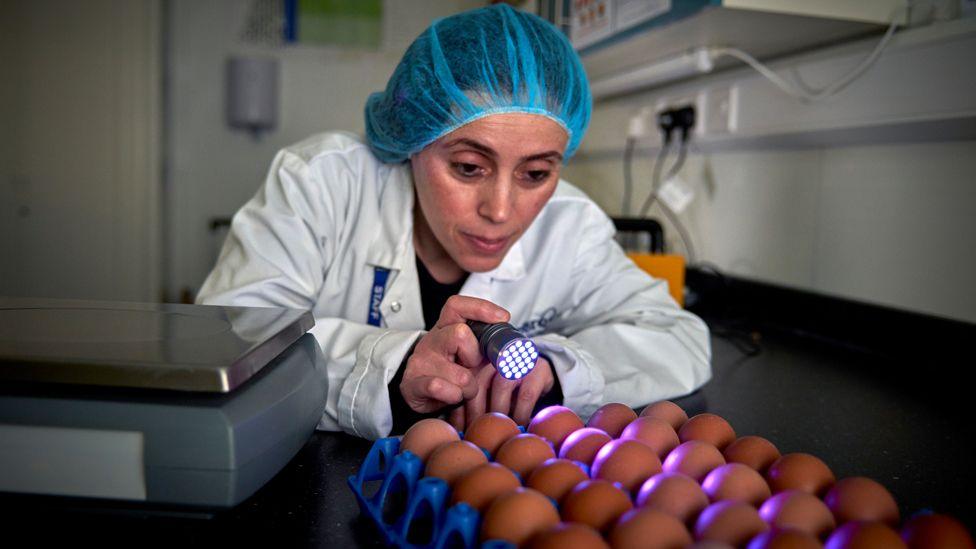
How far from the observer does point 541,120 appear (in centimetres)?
97

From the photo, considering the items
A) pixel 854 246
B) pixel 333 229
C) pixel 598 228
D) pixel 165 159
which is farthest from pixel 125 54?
pixel 854 246

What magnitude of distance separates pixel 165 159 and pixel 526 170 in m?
2.52

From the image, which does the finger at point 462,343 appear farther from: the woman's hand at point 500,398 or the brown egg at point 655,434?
the brown egg at point 655,434

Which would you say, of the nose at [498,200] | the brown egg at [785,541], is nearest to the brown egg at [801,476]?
the brown egg at [785,541]

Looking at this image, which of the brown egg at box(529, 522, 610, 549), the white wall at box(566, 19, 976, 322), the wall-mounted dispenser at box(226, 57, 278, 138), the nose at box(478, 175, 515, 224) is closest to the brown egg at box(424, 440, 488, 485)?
the brown egg at box(529, 522, 610, 549)

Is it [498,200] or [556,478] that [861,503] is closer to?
[556,478]

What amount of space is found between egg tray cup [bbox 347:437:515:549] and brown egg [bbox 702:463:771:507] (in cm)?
19

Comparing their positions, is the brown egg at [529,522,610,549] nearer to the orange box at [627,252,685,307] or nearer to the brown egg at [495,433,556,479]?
the brown egg at [495,433,556,479]

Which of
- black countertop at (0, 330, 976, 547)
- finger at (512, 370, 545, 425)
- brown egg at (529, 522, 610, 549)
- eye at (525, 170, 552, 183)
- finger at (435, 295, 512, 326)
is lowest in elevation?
black countertop at (0, 330, 976, 547)

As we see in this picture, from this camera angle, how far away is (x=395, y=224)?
3.77 ft

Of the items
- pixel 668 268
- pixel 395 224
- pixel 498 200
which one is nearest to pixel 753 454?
pixel 498 200

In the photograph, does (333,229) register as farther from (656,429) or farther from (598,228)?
(656,429)

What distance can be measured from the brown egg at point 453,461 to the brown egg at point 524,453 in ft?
0.07

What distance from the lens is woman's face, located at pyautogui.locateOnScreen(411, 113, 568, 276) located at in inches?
37.4
